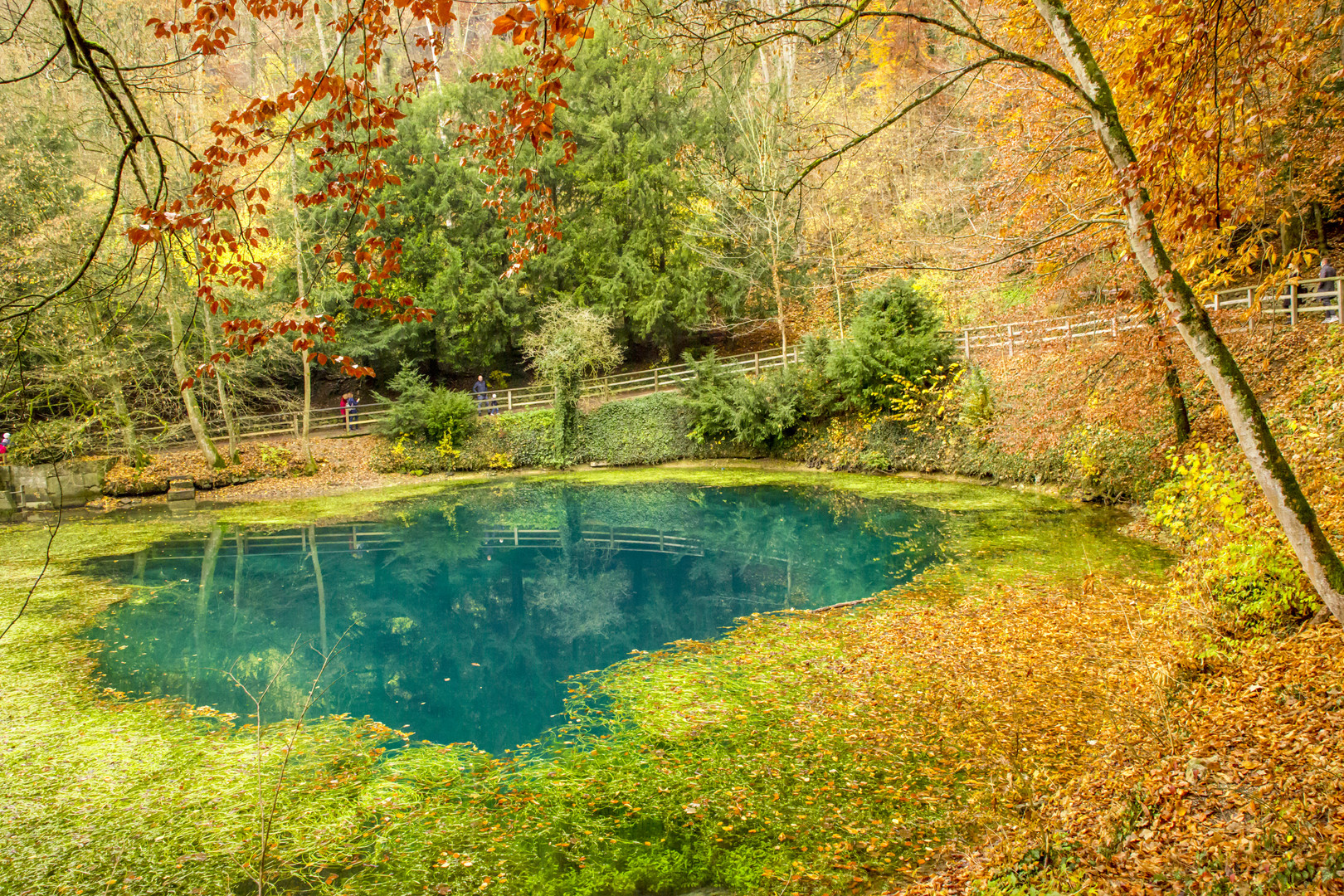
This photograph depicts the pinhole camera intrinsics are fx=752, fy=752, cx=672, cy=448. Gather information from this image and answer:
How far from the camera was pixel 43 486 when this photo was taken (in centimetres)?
2045

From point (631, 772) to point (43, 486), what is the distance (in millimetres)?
A: 22403

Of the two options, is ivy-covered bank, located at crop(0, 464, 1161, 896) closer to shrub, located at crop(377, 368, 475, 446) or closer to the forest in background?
the forest in background

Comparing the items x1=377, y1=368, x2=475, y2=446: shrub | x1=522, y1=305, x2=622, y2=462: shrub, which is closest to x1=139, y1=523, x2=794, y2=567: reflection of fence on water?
x1=377, y1=368, x2=475, y2=446: shrub

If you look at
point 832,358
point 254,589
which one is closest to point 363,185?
point 254,589

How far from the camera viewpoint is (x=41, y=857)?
4.68 m

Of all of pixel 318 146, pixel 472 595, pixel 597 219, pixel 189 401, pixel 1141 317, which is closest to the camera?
pixel 318 146

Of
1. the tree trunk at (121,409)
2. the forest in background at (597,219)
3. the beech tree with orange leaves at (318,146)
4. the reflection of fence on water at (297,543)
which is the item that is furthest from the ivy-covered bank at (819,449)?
the beech tree with orange leaves at (318,146)

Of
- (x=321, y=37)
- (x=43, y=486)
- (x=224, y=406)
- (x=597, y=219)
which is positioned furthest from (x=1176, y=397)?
(x=43, y=486)

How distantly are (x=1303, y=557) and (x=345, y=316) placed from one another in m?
28.3

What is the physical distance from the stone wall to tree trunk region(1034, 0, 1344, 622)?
24187 mm

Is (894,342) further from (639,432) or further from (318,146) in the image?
(318,146)

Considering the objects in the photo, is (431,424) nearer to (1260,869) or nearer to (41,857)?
(41,857)

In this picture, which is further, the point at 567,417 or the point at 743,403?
the point at 567,417

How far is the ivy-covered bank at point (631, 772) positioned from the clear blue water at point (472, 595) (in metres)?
0.63
